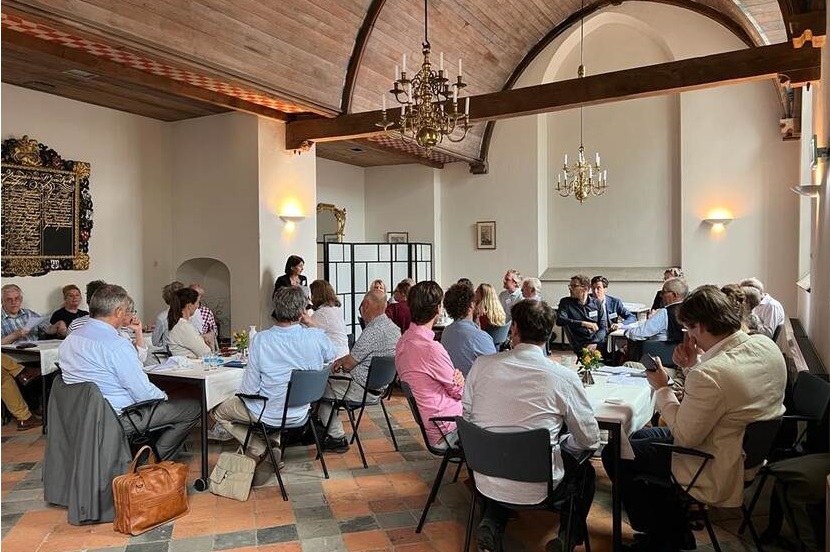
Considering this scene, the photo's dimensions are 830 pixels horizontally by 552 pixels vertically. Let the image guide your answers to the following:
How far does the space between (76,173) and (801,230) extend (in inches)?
349

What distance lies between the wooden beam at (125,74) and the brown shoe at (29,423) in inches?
123

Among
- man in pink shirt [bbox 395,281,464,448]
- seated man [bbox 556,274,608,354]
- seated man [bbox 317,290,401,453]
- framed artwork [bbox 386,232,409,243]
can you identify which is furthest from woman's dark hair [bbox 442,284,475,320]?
framed artwork [bbox 386,232,409,243]

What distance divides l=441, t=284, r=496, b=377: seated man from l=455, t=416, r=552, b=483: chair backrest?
5.25ft

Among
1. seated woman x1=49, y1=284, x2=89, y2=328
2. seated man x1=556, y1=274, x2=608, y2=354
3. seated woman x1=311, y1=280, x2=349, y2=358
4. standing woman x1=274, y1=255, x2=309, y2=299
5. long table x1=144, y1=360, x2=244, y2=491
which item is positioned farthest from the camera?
standing woman x1=274, y1=255, x2=309, y2=299

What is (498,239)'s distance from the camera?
10.9 metres

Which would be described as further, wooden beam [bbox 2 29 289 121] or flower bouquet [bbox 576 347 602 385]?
wooden beam [bbox 2 29 289 121]

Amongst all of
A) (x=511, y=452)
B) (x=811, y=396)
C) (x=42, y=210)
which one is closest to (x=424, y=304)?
(x=511, y=452)

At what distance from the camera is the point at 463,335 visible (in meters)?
4.32

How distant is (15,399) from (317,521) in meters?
3.51

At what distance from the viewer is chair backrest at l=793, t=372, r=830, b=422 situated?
2908mm

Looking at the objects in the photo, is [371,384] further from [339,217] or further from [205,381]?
[339,217]

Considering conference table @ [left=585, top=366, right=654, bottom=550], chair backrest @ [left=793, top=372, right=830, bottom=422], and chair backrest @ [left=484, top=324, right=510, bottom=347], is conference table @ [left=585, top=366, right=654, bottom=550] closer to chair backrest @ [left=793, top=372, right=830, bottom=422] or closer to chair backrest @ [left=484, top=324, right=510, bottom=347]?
chair backrest @ [left=793, top=372, right=830, bottom=422]

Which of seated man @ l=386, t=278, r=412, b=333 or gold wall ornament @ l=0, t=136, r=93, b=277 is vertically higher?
gold wall ornament @ l=0, t=136, r=93, b=277

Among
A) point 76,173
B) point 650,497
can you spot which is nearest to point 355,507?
point 650,497
